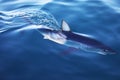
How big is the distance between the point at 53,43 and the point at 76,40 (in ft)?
2.03

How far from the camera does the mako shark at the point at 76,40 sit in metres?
5.99

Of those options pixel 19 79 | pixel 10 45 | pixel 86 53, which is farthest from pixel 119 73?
pixel 10 45

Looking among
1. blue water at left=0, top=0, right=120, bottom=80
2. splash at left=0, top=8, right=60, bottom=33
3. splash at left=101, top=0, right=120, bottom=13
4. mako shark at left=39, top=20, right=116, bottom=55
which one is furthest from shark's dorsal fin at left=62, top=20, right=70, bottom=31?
splash at left=101, top=0, right=120, bottom=13

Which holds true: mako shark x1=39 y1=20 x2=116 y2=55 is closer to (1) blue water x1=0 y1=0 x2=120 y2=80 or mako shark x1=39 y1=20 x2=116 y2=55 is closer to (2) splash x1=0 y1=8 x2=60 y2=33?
(1) blue water x1=0 y1=0 x2=120 y2=80

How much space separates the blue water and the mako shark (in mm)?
124

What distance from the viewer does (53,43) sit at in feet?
21.4

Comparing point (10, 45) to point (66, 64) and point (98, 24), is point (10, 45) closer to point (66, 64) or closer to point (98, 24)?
point (66, 64)

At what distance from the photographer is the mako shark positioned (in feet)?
19.7

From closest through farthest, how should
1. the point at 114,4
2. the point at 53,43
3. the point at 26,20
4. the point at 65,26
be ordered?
the point at 65,26, the point at 53,43, the point at 26,20, the point at 114,4

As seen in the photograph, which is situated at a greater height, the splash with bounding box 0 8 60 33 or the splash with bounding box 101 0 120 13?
the splash with bounding box 101 0 120 13

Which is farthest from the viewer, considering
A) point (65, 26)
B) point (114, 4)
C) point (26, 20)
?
point (114, 4)

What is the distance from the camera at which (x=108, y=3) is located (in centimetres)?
863

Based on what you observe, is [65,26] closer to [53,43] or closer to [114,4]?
[53,43]

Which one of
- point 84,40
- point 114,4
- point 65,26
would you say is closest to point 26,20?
point 65,26
